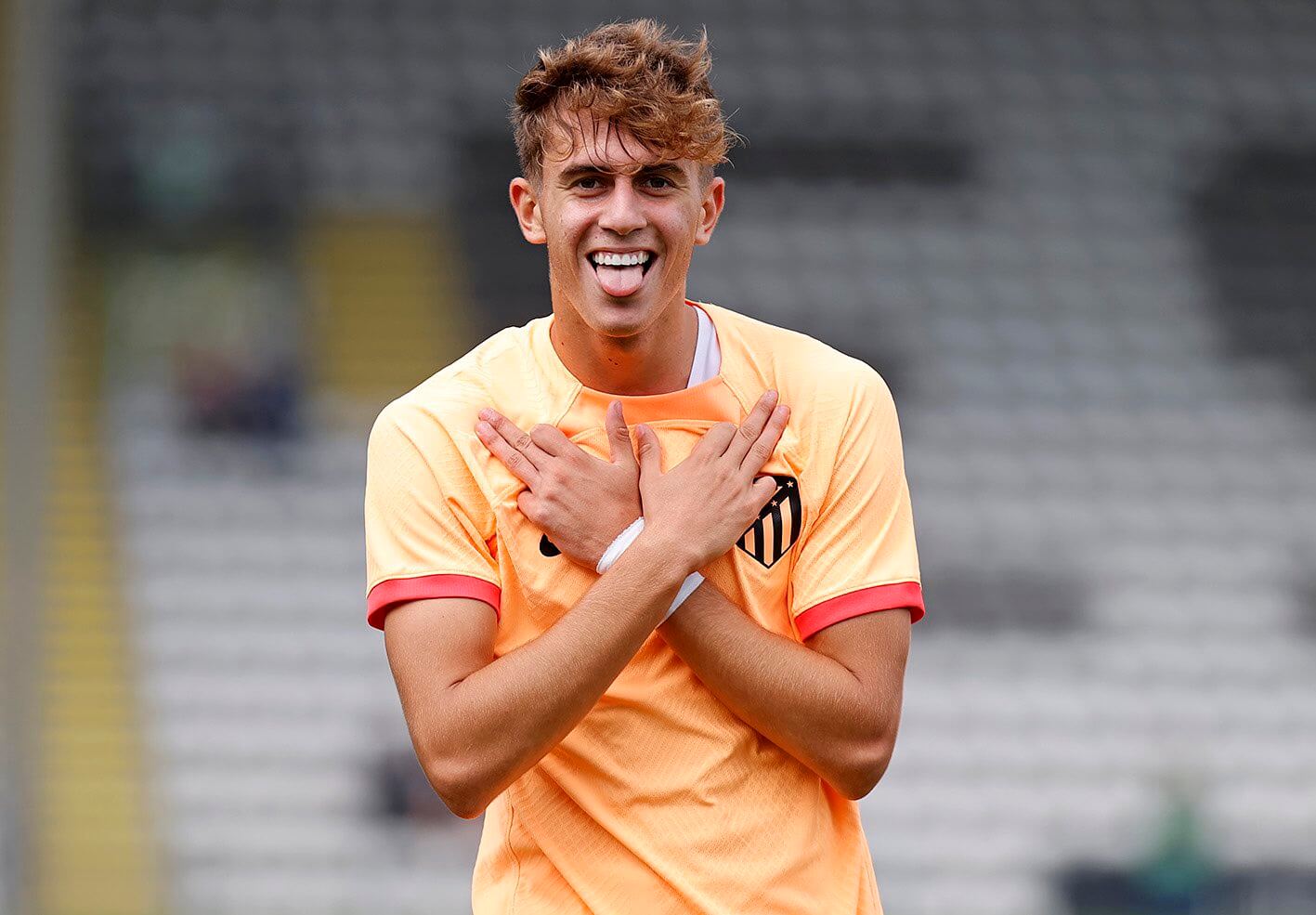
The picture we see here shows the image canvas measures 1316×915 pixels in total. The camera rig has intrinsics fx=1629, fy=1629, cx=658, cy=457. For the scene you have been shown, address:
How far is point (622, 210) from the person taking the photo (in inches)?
80.7

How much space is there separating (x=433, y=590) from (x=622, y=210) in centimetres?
53

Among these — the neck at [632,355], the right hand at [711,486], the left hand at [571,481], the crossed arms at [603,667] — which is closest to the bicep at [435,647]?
the crossed arms at [603,667]

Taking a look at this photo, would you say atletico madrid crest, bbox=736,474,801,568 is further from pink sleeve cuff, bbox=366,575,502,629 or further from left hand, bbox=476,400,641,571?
pink sleeve cuff, bbox=366,575,502,629

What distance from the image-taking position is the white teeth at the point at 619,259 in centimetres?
207

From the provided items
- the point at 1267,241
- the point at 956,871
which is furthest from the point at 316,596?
the point at 1267,241

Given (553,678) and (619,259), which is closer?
(553,678)

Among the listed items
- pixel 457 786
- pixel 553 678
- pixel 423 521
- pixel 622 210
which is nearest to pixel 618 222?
pixel 622 210

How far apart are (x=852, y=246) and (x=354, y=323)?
7.48 feet

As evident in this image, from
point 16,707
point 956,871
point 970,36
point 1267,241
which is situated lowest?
point 956,871

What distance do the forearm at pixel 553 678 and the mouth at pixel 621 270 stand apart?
1.06 feet

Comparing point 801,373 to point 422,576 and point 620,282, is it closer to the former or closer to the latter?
point 620,282

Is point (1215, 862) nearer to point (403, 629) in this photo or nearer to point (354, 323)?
point (354, 323)

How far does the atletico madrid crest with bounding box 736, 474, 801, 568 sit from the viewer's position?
7.03 feet

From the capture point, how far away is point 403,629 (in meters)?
2.06
